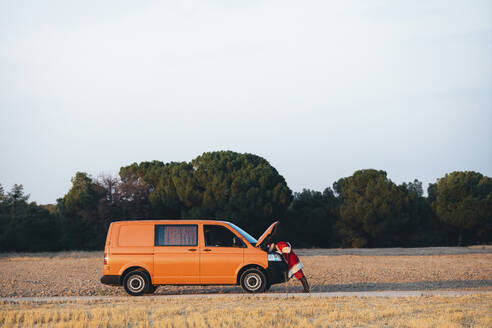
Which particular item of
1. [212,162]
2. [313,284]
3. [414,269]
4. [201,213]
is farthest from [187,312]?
[212,162]

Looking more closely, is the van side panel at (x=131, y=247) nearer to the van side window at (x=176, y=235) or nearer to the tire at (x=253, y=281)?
the van side window at (x=176, y=235)

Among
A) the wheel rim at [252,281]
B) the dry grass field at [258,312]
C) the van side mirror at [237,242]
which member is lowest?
the dry grass field at [258,312]

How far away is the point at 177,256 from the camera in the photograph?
49.2ft

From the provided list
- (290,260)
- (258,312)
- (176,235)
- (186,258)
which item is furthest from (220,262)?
(258,312)

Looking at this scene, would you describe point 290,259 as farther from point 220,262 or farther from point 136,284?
point 136,284

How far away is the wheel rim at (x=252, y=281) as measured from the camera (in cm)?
1487

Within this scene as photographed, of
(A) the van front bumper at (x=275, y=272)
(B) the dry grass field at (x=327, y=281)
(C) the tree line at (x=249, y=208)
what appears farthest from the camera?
(C) the tree line at (x=249, y=208)

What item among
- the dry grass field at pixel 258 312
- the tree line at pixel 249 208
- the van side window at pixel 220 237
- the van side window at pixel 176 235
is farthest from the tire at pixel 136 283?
the tree line at pixel 249 208

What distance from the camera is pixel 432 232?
2384 inches

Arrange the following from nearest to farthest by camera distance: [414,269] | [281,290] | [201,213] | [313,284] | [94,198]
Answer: [281,290]
[313,284]
[414,269]
[201,213]
[94,198]

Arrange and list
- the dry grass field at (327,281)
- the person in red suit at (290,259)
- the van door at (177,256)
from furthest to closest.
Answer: the dry grass field at (327,281), the person in red suit at (290,259), the van door at (177,256)

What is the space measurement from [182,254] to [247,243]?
1.74m

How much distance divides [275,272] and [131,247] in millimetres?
3870

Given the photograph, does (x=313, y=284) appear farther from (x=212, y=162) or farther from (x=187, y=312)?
(x=212, y=162)
